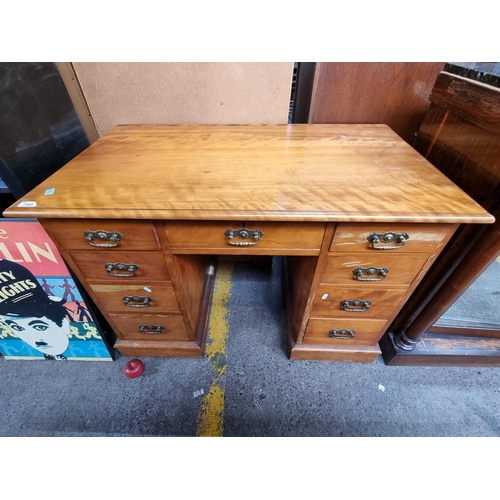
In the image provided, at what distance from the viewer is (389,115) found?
49.3 inches

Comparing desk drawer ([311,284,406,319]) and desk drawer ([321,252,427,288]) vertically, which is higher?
desk drawer ([321,252,427,288])

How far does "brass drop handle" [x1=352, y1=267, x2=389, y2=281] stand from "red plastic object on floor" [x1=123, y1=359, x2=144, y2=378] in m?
1.08

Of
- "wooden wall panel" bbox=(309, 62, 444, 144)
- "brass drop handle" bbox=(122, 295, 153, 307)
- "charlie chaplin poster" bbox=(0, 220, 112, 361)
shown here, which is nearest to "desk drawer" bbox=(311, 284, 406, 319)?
"brass drop handle" bbox=(122, 295, 153, 307)

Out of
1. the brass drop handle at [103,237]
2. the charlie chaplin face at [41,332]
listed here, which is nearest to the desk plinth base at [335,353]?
the brass drop handle at [103,237]

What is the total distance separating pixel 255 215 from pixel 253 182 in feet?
0.53

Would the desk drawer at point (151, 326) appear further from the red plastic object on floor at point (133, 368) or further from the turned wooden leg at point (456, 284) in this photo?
the turned wooden leg at point (456, 284)

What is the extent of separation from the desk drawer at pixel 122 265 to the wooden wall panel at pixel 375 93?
1.03m

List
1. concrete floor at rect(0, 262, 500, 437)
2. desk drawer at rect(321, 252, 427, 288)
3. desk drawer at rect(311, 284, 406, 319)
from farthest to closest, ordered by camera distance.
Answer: concrete floor at rect(0, 262, 500, 437)
desk drawer at rect(311, 284, 406, 319)
desk drawer at rect(321, 252, 427, 288)

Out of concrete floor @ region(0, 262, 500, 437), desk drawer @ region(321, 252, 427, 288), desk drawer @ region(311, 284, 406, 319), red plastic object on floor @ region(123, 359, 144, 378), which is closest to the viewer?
desk drawer @ region(321, 252, 427, 288)

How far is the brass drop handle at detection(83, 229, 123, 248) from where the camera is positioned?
786 millimetres

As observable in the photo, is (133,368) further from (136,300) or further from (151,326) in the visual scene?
(136,300)

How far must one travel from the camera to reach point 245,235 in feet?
2.61

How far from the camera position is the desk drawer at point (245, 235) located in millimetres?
783

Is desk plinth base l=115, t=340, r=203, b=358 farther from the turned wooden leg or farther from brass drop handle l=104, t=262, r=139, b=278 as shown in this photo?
the turned wooden leg
